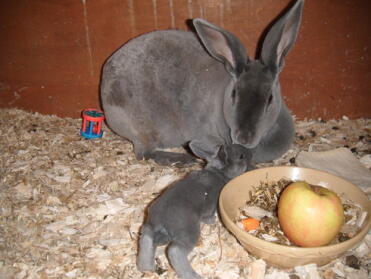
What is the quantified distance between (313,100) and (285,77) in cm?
36

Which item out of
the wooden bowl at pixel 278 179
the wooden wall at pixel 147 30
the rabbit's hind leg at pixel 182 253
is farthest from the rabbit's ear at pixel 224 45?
the rabbit's hind leg at pixel 182 253

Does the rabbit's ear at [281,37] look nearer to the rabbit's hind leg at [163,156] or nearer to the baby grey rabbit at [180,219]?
the baby grey rabbit at [180,219]

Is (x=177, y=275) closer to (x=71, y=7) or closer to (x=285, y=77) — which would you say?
(x=285, y=77)

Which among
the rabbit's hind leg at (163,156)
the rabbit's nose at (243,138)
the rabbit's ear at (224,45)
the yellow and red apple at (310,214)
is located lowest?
the rabbit's hind leg at (163,156)

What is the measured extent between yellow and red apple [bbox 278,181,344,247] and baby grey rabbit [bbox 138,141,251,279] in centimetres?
44

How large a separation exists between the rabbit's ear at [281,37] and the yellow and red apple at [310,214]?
2.87 feet

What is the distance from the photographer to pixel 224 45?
2.58 m

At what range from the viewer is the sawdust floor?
2193 millimetres

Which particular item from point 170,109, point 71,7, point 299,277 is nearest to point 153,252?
point 299,277

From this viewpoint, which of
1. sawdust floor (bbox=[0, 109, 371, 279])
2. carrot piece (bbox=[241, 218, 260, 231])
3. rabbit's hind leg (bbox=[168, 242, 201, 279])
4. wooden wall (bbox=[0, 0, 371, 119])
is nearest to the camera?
rabbit's hind leg (bbox=[168, 242, 201, 279])

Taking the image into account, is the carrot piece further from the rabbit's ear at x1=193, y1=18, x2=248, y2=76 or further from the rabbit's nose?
the rabbit's ear at x1=193, y1=18, x2=248, y2=76

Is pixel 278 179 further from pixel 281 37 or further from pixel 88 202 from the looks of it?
pixel 88 202

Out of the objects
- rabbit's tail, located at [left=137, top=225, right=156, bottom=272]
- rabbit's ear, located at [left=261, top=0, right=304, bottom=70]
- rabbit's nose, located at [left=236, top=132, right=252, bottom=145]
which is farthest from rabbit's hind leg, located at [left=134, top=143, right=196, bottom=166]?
rabbit's tail, located at [left=137, top=225, right=156, bottom=272]

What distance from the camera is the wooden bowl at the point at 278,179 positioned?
73.7 inches
